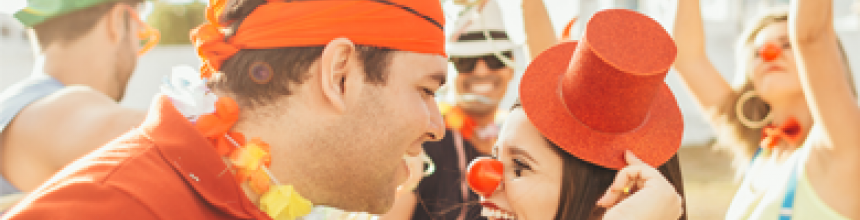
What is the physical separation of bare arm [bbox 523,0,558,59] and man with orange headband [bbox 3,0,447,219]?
0.97m

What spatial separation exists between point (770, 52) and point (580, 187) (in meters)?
1.67

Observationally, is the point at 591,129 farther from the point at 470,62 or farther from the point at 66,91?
the point at 66,91

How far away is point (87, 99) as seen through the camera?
8.70 feet

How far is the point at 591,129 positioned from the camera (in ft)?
6.30

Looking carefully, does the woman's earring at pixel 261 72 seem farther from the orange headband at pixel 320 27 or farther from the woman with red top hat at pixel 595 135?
the woman with red top hat at pixel 595 135

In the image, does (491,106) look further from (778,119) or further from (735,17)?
(735,17)

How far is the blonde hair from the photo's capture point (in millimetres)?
3246

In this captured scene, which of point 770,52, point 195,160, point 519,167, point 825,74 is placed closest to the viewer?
point 195,160

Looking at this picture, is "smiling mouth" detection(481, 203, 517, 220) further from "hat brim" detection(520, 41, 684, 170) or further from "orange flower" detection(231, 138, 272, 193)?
"orange flower" detection(231, 138, 272, 193)

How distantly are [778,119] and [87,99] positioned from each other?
3.36m

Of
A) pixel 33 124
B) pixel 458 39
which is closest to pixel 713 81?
pixel 458 39

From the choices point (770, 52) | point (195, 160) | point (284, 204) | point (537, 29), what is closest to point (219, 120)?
point (195, 160)

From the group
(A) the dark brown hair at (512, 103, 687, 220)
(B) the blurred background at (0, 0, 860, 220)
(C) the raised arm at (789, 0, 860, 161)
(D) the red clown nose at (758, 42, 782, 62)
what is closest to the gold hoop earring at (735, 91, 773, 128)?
(D) the red clown nose at (758, 42, 782, 62)

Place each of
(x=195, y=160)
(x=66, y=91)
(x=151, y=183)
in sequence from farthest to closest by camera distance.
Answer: (x=66, y=91), (x=195, y=160), (x=151, y=183)
